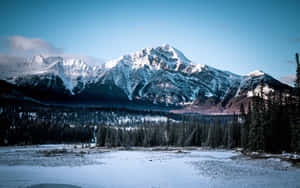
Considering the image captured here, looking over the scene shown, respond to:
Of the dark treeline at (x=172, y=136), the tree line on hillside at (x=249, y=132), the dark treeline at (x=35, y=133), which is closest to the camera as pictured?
the tree line on hillside at (x=249, y=132)

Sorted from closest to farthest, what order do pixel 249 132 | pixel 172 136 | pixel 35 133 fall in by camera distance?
pixel 249 132 < pixel 172 136 < pixel 35 133

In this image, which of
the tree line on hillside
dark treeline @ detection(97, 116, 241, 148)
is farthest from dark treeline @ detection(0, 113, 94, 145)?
the tree line on hillside

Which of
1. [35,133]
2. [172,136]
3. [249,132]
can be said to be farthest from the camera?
[35,133]

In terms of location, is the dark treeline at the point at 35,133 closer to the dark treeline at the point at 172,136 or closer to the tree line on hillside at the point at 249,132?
the dark treeline at the point at 172,136

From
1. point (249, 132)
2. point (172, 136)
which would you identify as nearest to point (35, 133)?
point (172, 136)

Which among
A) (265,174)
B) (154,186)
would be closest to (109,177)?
(154,186)

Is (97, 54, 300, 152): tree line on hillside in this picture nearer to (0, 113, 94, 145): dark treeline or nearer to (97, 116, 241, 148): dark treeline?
(97, 116, 241, 148): dark treeline

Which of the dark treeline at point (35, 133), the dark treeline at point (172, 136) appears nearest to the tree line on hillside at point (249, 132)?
the dark treeline at point (172, 136)

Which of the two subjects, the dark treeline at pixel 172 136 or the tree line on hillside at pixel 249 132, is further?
the dark treeline at pixel 172 136

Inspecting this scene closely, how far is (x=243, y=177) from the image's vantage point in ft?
102

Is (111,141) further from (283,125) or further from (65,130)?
(283,125)

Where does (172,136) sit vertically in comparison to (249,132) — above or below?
below

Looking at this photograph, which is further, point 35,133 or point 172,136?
point 35,133

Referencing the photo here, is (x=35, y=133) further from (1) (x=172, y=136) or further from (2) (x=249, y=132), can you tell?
(2) (x=249, y=132)
